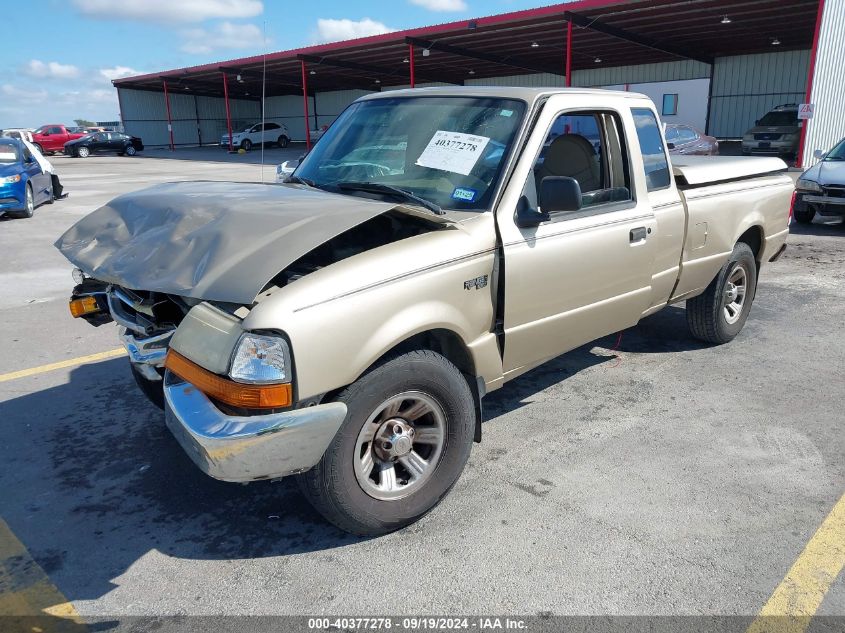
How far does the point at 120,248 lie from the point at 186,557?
1475 mm

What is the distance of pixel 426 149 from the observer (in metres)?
3.65

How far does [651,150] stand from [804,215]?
879 cm

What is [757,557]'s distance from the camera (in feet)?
9.26

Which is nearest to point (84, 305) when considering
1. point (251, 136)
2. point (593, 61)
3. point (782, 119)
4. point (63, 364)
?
point (63, 364)

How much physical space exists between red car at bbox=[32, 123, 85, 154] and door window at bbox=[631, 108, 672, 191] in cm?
4151

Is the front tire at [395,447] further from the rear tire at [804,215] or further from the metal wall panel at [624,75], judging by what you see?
the metal wall panel at [624,75]

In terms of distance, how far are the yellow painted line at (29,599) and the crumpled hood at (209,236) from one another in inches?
49.6

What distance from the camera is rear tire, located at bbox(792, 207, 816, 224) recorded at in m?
11.4

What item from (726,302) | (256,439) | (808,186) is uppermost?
(256,439)

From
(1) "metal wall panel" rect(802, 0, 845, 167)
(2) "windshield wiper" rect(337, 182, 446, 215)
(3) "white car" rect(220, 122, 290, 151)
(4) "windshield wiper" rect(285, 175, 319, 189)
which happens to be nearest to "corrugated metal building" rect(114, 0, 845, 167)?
(1) "metal wall panel" rect(802, 0, 845, 167)

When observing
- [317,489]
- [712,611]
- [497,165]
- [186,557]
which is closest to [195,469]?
[186,557]

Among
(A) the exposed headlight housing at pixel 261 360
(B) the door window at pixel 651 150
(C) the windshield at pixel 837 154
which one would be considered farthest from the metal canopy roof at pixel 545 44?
(A) the exposed headlight housing at pixel 261 360

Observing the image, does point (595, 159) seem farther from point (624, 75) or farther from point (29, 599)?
point (624, 75)

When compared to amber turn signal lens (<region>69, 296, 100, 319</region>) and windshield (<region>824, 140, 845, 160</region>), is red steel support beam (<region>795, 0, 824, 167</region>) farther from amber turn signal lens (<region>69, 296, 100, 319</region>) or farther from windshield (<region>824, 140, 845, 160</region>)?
amber turn signal lens (<region>69, 296, 100, 319</region>)
